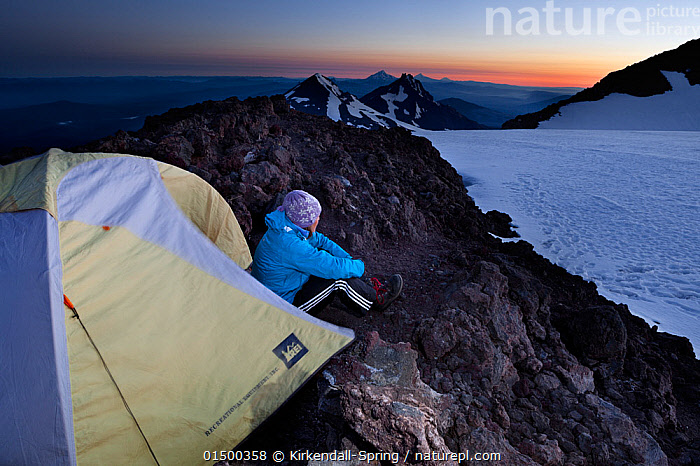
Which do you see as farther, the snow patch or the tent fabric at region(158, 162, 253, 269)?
the snow patch

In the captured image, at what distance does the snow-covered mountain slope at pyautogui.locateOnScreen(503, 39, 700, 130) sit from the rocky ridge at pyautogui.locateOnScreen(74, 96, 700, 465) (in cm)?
6201

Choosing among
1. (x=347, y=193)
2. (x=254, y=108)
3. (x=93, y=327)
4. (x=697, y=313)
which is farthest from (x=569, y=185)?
(x=93, y=327)

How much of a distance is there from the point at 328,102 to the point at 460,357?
125 metres

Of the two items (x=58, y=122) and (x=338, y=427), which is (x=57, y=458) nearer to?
(x=338, y=427)

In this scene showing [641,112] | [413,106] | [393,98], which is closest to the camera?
[641,112]

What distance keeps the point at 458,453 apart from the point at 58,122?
12.1 meters

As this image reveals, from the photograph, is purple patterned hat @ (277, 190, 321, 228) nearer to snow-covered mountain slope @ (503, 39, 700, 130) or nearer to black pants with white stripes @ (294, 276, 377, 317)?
black pants with white stripes @ (294, 276, 377, 317)

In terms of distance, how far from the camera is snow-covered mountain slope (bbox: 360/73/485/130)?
517ft

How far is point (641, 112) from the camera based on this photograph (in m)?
58.3

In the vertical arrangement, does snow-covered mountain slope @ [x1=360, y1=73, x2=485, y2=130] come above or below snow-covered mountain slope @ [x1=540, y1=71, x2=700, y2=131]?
above

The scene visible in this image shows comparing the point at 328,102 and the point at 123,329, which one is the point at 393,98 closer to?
the point at 328,102

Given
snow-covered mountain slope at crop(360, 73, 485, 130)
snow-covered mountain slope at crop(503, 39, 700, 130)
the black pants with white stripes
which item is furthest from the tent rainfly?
snow-covered mountain slope at crop(360, 73, 485, 130)

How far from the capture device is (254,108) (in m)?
14.2

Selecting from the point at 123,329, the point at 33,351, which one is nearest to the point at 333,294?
the point at 123,329
